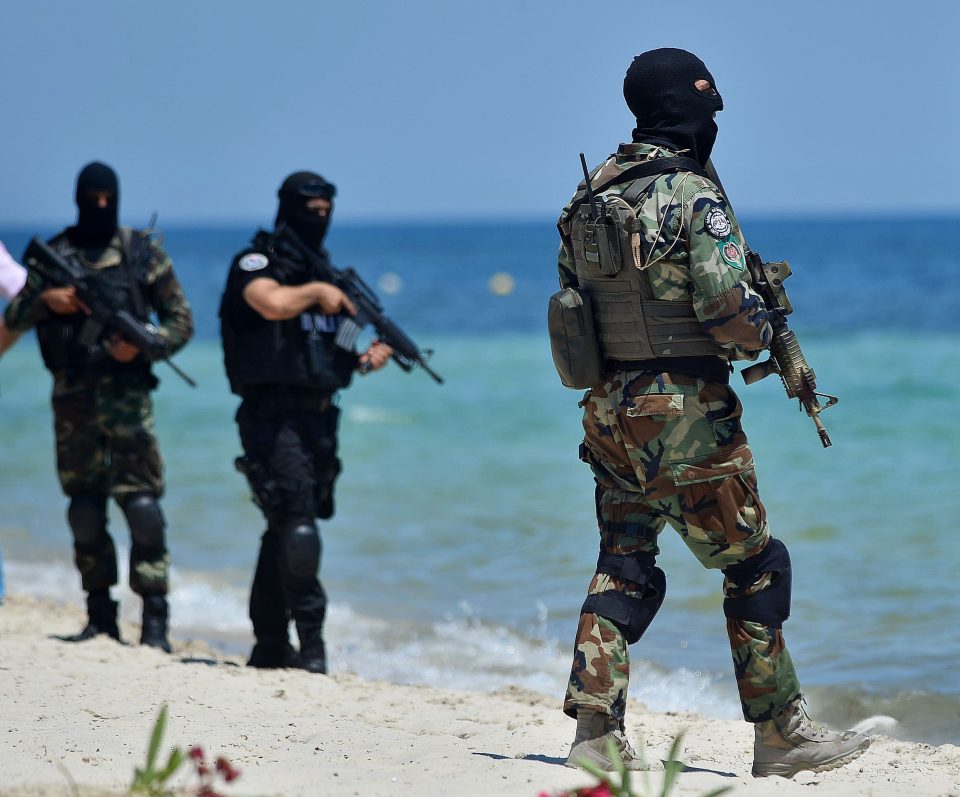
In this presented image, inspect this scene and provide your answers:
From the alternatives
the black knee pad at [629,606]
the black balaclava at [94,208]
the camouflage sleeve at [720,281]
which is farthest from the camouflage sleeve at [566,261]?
the black balaclava at [94,208]

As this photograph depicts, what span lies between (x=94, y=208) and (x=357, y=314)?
120 cm

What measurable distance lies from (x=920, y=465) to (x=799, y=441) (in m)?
1.28

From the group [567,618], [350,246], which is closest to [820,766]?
[567,618]

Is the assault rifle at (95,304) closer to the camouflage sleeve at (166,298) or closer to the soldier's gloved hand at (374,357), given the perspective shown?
the camouflage sleeve at (166,298)

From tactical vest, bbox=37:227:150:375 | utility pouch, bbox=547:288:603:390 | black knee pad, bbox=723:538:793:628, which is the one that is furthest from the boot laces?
tactical vest, bbox=37:227:150:375

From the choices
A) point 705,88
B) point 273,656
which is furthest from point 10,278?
point 705,88

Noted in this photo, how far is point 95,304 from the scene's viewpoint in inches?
215

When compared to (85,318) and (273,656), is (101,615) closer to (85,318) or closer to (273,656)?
(273,656)

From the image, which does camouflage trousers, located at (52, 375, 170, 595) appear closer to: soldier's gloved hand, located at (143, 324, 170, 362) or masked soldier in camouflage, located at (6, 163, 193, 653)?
masked soldier in camouflage, located at (6, 163, 193, 653)

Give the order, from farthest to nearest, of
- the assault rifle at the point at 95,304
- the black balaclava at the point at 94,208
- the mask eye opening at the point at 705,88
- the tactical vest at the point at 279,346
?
1. the black balaclava at the point at 94,208
2. the assault rifle at the point at 95,304
3. the tactical vest at the point at 279,346
4. the mask eye opening at the point at 705,88

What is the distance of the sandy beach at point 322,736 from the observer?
11.0 feet

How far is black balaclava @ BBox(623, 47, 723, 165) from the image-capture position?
3471 millimetres

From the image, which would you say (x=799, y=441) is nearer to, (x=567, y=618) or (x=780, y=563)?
(x=567, y=618)

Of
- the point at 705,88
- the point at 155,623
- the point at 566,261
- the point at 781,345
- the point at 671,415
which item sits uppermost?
the point at 705,88
